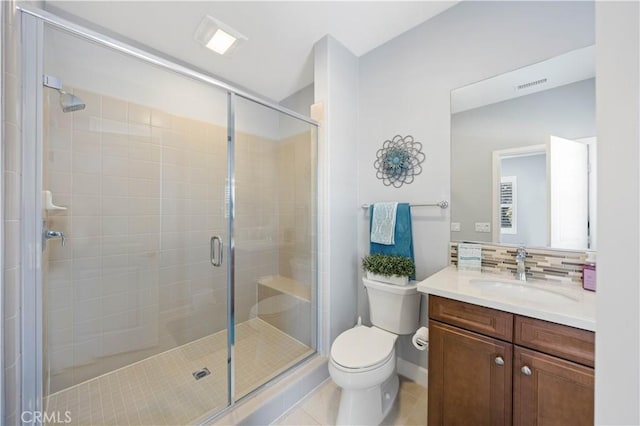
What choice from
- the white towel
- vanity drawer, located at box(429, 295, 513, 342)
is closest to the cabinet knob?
vanity drawer, located at box(429, 295, 513, 342)

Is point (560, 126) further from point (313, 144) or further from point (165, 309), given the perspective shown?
point (165, 309)

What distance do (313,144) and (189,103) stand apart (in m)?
0.94

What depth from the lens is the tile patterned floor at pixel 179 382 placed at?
1.38 m

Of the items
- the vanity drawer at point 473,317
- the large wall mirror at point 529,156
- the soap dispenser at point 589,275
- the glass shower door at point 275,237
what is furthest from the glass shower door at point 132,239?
the soap dispenser at point 589,275

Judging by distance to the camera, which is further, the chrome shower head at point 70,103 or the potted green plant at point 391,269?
the potted green plant at point 391,269

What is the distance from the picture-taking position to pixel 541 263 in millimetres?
1313

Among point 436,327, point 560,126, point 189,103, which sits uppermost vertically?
point 189,103

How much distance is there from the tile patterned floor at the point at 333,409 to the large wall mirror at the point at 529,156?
1.05 m

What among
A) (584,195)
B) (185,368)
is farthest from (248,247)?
(584,195)

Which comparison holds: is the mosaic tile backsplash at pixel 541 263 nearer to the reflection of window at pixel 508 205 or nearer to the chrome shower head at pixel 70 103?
the reflection of window at pixel 508 205

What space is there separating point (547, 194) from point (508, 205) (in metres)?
0.17

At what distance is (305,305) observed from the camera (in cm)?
199
